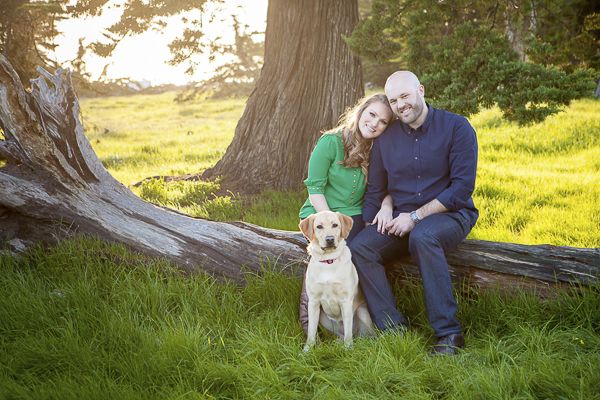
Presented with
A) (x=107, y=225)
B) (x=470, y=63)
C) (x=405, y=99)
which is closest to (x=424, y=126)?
(x=405, y=99)

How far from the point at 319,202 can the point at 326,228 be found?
25.0 inches

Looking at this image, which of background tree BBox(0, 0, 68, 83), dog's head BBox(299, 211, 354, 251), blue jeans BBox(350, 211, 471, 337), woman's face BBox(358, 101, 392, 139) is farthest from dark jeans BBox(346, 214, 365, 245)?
background tree BBox(0, 0, 68, 83)

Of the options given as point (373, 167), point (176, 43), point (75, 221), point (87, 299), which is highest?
point (176, 43)

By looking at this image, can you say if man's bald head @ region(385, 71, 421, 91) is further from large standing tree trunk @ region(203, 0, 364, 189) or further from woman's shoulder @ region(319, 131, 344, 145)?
large standing tree trunk @ region(203, 0, 364, 189)

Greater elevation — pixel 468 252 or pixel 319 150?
pixel 319 150

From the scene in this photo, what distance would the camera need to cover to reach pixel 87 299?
3311 millimetres

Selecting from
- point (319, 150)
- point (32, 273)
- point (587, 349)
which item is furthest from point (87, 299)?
point (587, 349)

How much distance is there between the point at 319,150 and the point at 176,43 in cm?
504

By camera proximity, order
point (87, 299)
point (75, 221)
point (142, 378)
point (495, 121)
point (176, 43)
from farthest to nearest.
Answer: point (495, 121)
point (176, 43)
point (75, 221)
point (87, 299)
point (142, 378)

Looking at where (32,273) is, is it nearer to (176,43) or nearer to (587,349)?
(587,349)

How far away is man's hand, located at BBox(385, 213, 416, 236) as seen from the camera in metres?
3.37

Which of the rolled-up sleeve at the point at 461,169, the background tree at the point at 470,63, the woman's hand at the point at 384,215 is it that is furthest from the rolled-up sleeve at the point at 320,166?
the background tree at the point at 470,63

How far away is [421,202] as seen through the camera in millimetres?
3537

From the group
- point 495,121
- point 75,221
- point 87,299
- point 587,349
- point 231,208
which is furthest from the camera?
point 495,121
